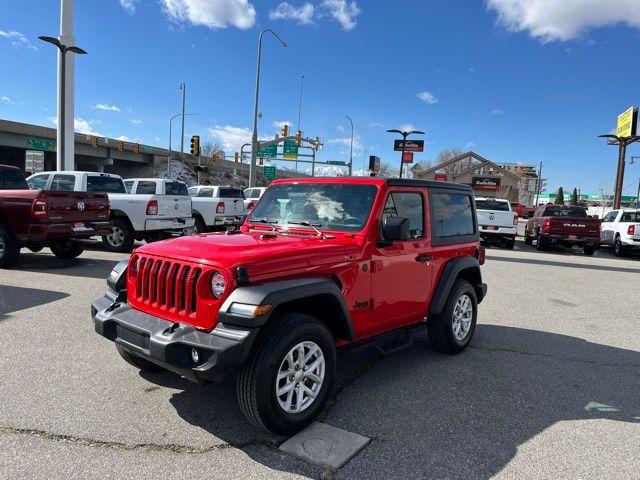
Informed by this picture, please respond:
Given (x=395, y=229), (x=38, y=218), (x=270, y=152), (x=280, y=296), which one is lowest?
(x=280, y=296)

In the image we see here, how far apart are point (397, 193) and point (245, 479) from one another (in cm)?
264

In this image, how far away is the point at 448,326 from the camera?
15.5 ft

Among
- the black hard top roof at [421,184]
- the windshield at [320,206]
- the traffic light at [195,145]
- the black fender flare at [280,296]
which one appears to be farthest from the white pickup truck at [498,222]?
the traffic light at [195,145]

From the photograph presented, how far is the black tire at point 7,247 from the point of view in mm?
8391

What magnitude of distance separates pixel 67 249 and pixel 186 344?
8.59 m

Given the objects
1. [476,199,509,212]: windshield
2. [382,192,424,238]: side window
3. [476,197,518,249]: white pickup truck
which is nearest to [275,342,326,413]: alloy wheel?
[382,192,424,238]: side window

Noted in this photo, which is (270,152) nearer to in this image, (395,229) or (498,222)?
(498,222)

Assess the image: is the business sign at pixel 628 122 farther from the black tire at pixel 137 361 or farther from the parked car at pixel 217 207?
the black tire at pixel 137 361

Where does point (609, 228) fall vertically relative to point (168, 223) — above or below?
above

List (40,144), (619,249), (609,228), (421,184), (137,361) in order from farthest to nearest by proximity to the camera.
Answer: (40,144)
(609,228)
(619,249)
(421,184)
(137,361)

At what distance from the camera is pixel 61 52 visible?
56.8ft

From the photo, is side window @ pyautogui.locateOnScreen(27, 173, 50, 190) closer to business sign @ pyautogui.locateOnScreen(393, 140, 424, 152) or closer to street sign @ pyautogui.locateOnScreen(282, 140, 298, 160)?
street sign @ pyautogui.locateOnScreen(282, 140, 298, 160)

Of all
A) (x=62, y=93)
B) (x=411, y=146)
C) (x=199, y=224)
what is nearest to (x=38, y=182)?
(x=199, y=224)

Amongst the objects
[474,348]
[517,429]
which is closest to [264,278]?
[517,429]
